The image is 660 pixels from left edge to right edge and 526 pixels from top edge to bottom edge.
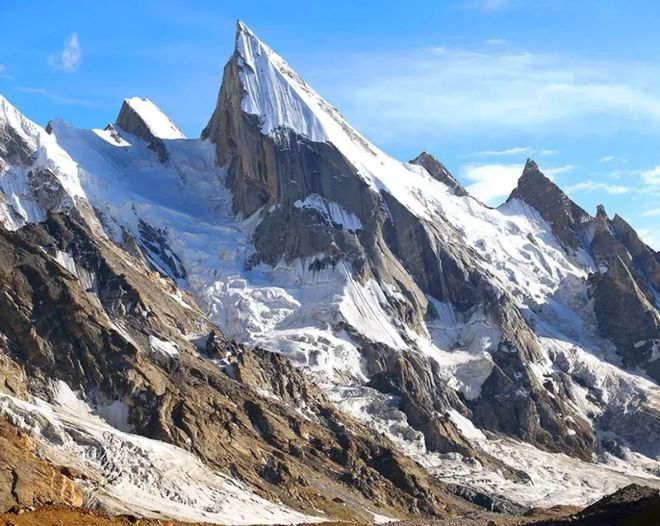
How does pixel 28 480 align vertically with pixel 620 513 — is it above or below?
below

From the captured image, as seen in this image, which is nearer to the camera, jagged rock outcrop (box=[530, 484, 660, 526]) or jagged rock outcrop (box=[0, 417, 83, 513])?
jagged rock outcrop (box=[530, 484, 660, 526])

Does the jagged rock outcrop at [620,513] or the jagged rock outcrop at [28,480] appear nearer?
the jagged rock outcrop at [620,513]

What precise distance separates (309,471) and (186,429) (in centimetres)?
2294

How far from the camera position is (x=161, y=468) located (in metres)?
162

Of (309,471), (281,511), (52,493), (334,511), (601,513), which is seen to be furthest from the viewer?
(309,471)

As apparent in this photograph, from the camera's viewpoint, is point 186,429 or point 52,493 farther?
point 186,429

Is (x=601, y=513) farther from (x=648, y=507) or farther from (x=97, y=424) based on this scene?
(x=97, y=424)

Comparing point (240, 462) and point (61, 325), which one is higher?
point (61, 325)

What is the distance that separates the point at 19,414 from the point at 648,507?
84.5m

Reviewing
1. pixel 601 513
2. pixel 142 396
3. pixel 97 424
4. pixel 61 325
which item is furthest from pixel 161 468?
pixel 601 513

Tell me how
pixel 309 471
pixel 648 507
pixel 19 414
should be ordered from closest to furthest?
pixel 648 507 → pixel 19 414 → pixel 309 471

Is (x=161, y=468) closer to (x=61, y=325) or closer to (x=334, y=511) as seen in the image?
(x=334, y=511)

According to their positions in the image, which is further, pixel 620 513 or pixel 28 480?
A: pixel 28 480

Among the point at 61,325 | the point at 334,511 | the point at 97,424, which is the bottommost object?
the point at 334,511
